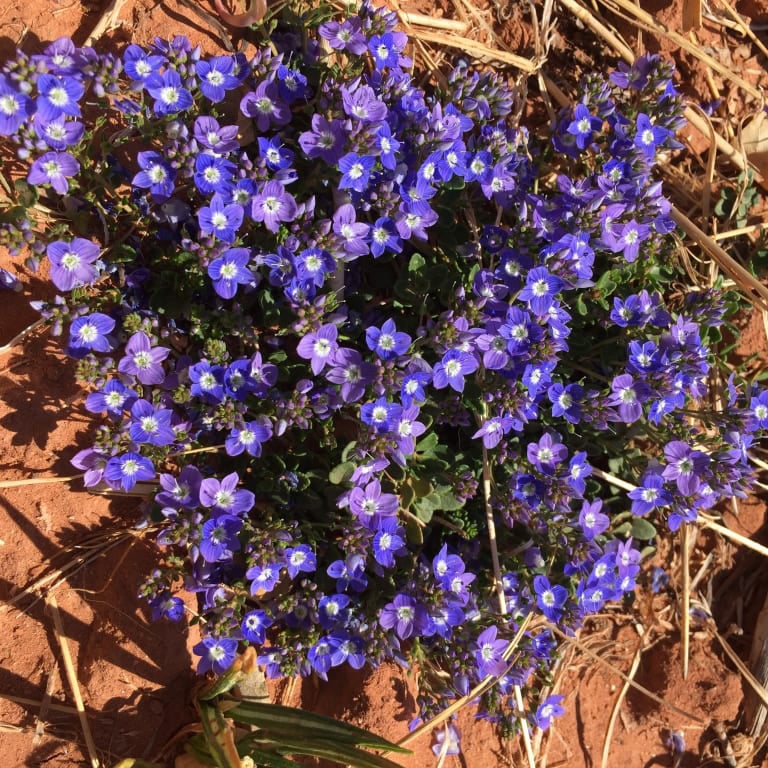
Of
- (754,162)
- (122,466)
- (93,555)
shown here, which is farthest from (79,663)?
(754,162)

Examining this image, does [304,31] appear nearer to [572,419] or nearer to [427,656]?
[572,419]

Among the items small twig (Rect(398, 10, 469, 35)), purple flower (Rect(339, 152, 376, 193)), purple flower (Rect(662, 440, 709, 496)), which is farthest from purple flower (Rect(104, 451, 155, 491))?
small twig (Rect(398, 10, 469, 35))

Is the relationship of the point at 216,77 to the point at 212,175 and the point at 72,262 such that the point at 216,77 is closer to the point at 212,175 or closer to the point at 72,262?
the point at 212,175

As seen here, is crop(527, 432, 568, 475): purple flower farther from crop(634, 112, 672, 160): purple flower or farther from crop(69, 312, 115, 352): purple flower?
crop(69, 312, 115, 352): purple flower

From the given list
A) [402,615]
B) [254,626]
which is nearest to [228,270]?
[254,626]

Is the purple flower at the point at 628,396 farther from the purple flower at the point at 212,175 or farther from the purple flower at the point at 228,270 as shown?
the purple flower at the point at 212,175
